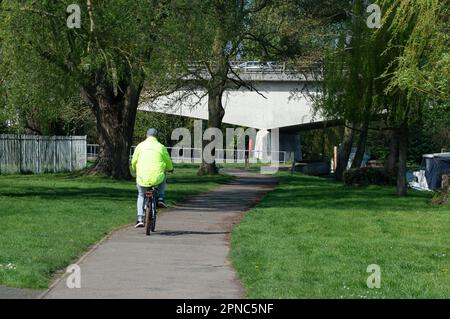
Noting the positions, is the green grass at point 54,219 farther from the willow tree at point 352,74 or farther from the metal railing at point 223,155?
the metal railing at point 223,155

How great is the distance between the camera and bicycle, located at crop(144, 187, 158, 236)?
18.0 m

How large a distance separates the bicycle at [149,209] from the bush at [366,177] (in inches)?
876

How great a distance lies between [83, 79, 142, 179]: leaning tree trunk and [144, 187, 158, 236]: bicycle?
19722 mm

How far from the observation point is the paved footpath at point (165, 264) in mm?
11531

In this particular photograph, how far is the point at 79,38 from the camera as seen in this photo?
25391mm

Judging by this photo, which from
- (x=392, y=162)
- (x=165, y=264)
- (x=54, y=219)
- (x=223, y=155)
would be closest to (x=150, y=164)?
(x=54, y=219)

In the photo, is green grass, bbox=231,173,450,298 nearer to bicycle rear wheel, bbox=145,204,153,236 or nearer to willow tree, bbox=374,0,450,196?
bicycle rear wheel, bbox=145,204,153,236

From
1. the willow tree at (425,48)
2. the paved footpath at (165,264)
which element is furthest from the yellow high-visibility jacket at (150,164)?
the willow tree at (425,48)

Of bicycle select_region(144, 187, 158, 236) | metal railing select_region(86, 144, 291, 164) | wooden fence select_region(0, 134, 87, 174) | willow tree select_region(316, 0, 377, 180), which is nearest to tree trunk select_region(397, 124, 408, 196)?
willow tree select_region(316, 0, 377, 180)

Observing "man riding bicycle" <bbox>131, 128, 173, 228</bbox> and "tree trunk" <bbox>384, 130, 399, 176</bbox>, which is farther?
"tree trunk" <bbox>384, 130, 399, 176</bbox>

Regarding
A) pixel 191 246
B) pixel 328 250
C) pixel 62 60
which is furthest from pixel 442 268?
pixel 62 60
